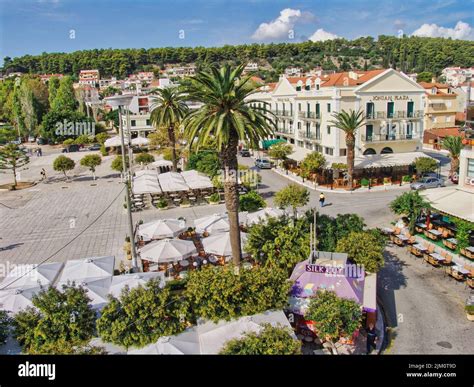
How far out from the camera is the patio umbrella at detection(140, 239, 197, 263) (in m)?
20.0

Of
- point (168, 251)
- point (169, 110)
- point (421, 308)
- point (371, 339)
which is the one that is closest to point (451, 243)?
point (421, 308)

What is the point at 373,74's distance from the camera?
42.5 meters

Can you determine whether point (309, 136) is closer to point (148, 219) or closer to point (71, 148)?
point (148, 219)

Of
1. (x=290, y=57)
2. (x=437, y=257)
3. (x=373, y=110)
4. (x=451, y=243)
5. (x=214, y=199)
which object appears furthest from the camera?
(x=290, y=57)

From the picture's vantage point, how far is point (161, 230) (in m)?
22.9

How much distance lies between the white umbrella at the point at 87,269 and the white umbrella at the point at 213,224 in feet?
19.2

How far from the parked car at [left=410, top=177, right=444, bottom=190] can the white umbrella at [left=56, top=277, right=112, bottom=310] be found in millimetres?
28176

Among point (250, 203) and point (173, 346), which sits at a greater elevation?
point (250, 203)

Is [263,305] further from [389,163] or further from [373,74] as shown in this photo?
[373,74]

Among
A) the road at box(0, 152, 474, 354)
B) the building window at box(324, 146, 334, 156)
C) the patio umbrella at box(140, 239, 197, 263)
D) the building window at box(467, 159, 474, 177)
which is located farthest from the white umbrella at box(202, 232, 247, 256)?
the building window at box(324, 146, 334, 156)

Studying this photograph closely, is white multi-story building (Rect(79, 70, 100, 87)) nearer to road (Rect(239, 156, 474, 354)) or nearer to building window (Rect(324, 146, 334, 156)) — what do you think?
building window (Rect(324, 146, 334, 156))

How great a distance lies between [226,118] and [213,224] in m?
8.25

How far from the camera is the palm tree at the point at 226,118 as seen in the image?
1675cm
